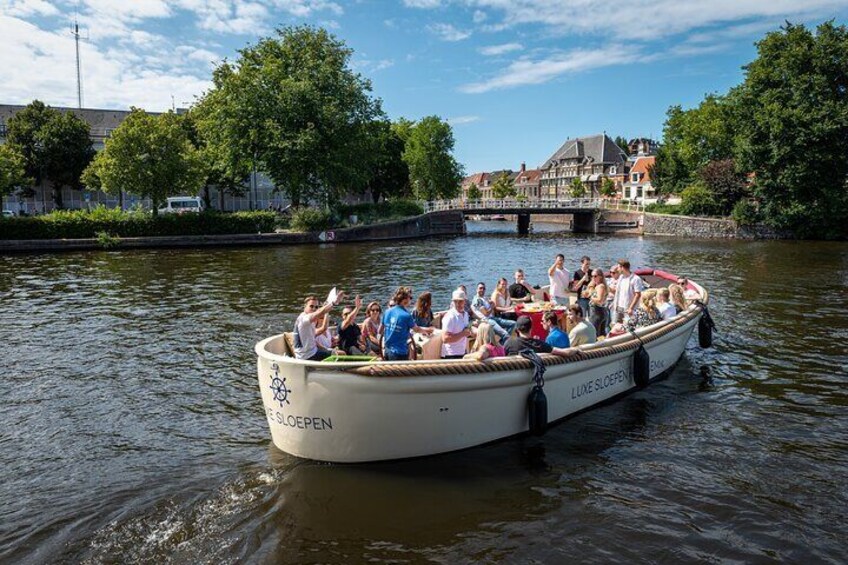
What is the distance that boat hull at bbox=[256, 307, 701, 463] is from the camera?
7.31m

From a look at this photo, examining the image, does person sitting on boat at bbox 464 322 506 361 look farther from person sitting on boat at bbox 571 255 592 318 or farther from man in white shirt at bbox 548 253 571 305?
man in white shirt at bbox 548 253 571 305

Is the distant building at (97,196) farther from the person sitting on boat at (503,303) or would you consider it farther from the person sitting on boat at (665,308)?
the person sitting on boat at (665,308)

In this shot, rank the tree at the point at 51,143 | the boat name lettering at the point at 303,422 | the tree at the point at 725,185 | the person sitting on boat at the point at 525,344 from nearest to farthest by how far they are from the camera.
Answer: the boat name lettering at the point at 303,422, the person sitting on boat at the point at 525,344, the tree at the point at 725,185, the tree at the point at 51,143

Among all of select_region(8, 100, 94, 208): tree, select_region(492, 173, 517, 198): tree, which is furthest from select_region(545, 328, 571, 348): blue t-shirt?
select_region(492, 173, 517, 198): tree

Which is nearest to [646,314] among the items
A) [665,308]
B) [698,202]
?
[665,308]

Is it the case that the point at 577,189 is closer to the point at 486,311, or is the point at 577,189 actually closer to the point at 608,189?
the point at 608,189

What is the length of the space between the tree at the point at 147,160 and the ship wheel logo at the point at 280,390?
4399 centimetres

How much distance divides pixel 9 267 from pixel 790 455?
1393 inches

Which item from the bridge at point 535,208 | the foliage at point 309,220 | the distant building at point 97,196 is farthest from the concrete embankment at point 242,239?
the distant building at point 97,196

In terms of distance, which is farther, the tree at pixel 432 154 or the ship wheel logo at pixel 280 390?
the tree at pixel 432 154

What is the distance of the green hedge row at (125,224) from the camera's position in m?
42.5

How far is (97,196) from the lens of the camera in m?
72.7

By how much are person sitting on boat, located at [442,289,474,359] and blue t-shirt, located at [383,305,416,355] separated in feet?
2.04

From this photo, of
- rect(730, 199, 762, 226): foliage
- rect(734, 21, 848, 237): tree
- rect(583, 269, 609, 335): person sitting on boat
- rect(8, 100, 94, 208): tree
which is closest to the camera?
rect(583, 269, 609, 335): person sitting on boat
